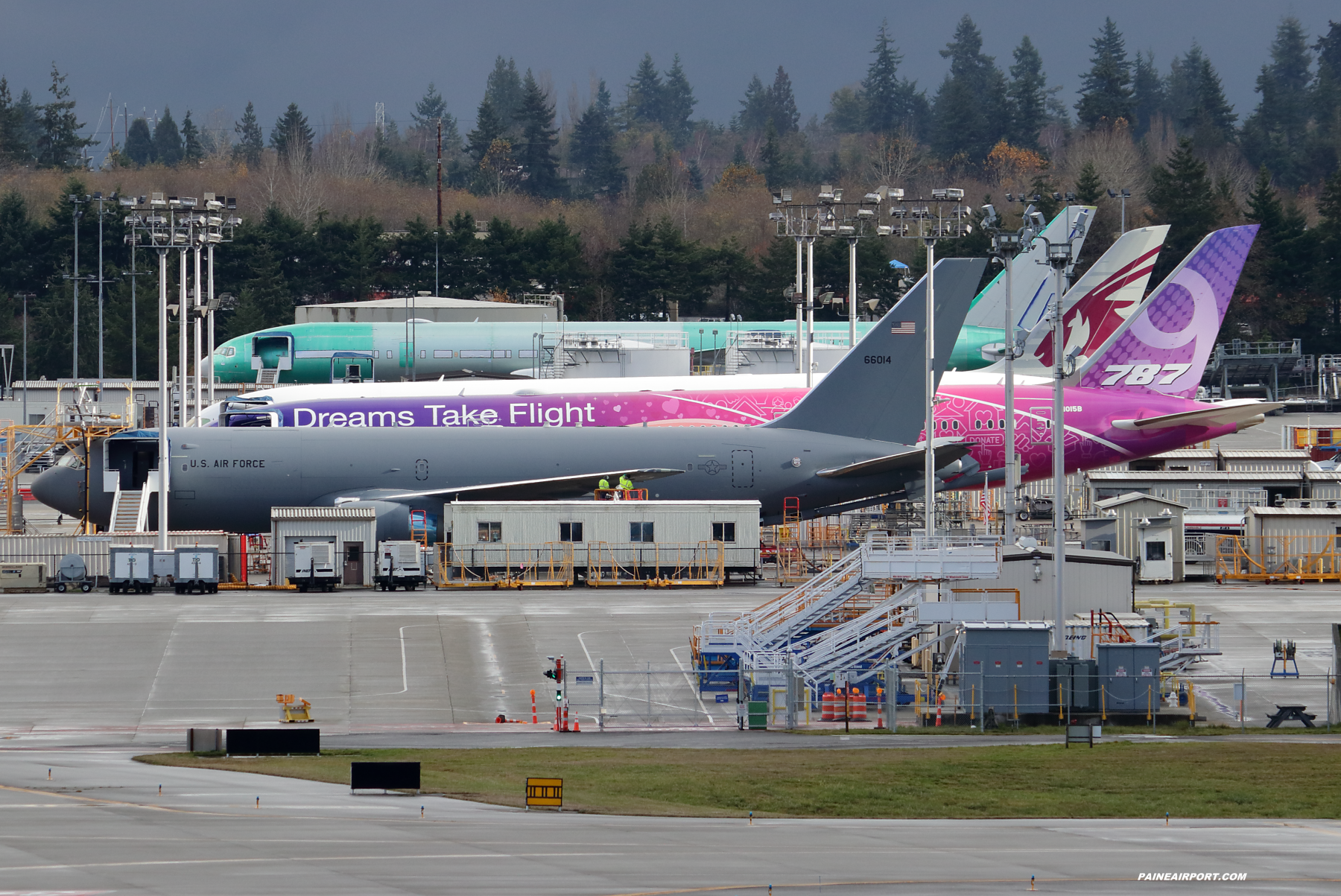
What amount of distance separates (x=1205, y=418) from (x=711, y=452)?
1875 centimetres

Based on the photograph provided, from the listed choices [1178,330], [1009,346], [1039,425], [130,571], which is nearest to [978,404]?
[1039,425]

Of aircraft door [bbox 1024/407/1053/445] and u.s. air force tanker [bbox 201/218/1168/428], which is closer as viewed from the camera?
aircraft door [bbox 1024/407/1053/445]

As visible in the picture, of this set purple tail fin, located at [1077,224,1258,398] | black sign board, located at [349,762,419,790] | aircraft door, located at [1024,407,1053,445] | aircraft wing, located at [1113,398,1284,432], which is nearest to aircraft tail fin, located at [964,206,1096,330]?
purple tail fin, located at [1077,224,1258,398]

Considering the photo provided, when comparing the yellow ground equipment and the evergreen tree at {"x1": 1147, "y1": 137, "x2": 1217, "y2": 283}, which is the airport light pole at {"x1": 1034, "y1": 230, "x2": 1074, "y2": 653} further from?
the evergreen tree at {"x1": 1147, "y1": 137, "x2": 1217, "y2": 283}

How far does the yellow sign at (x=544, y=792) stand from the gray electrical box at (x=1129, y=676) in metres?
16.4

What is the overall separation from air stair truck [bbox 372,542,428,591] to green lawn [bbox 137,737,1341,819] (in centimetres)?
2262

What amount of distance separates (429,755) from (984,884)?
1430 cm

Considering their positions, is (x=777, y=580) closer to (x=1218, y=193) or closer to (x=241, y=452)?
(x=241, y=452)

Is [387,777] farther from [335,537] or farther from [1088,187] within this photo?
[1088,187]

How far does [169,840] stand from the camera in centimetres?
2142

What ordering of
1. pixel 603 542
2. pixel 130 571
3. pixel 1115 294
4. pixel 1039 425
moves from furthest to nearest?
pixel 1115 294 < pixel 1039 425 < pixel 603 542 < pixel 130 571

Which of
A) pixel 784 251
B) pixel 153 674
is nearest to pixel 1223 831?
pixel 153 674

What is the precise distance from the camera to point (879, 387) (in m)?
62.8

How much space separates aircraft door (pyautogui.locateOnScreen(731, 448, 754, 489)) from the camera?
61312mm
